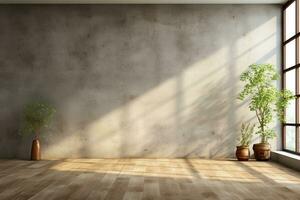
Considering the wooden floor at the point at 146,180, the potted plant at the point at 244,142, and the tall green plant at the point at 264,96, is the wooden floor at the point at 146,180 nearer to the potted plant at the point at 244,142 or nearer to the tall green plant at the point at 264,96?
the potted plant at the point at 244,142

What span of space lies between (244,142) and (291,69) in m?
1.70

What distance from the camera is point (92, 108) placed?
862cm

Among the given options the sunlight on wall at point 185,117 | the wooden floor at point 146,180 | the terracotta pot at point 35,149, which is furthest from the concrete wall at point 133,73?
the wooden floor at point 146,180

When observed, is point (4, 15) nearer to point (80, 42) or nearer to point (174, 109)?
point (80, 42)

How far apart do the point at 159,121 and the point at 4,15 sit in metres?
3.96

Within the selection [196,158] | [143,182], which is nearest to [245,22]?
[196,158]

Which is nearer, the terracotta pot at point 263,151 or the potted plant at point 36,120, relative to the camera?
the terracotta pot at point 263,151

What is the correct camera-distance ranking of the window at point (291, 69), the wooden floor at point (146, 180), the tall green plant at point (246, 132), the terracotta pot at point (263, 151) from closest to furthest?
1. the wooden floor at point (146, 180)
2. the window at point (291, 69)
3. the terracotta pot at point (263, 151)
4. the tall green plant at point (246, 132)

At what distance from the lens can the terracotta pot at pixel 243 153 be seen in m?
8.08

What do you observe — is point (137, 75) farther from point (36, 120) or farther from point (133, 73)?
point (36, 120)

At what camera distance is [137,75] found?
8.63 m

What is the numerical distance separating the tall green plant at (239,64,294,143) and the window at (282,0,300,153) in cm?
21

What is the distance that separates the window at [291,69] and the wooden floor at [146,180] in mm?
884

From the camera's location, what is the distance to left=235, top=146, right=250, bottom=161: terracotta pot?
8.08m
